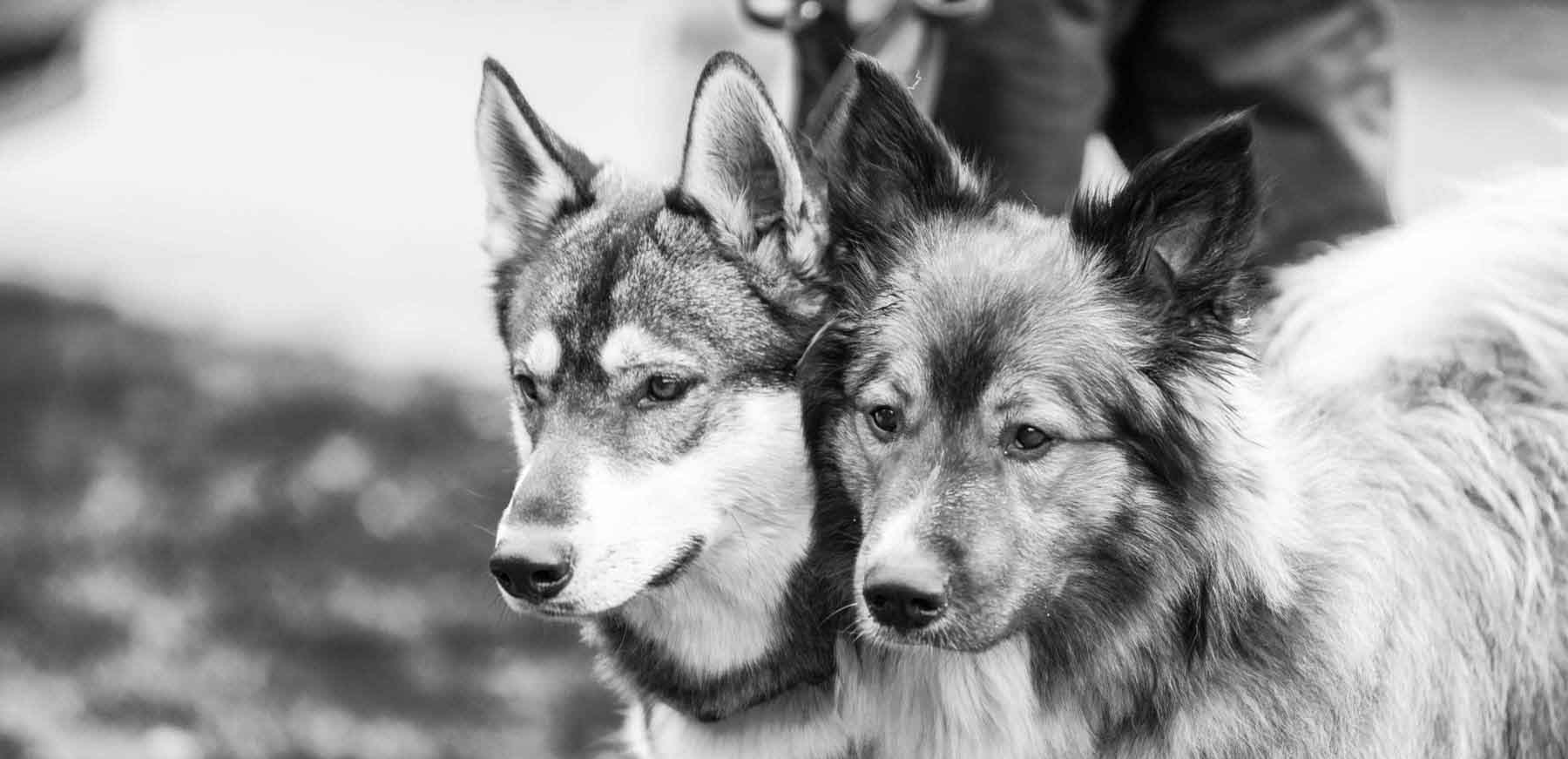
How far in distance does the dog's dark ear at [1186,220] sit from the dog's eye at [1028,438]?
0.32m

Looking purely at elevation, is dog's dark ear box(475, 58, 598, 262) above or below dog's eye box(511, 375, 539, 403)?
above

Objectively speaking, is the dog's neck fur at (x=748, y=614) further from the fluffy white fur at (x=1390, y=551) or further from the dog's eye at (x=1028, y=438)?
the dog's eye at (x=1028, y=438)

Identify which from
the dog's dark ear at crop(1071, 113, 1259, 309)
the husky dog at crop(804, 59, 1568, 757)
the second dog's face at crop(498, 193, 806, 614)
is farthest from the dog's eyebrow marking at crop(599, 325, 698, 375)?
the dog's dark ear at crop(1071, 113, 1259, 309)

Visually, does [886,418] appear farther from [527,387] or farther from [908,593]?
[527,387]

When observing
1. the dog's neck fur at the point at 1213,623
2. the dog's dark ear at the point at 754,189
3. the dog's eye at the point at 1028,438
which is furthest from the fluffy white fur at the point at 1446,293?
the dog's dark ear at the point at 754,189

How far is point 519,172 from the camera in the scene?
3348mm

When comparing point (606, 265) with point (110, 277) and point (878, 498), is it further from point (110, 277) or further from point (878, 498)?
point (110, 277)

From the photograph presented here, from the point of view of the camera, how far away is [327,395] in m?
6.54

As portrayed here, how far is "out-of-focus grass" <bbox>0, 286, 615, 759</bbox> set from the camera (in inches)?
199

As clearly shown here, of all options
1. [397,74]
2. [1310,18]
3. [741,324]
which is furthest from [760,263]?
[397,74]

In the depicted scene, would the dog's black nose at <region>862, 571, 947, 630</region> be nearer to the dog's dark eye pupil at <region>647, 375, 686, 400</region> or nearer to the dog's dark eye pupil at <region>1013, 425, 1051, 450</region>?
the dog's dark eye pupil at <region>1013, 425, 1051, 450</region>

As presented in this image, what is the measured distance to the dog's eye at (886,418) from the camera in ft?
9.18

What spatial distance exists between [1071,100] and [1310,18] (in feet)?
2.10

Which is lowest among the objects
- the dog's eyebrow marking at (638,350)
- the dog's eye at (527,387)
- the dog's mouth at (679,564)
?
the dog's mouth at (679,564)
